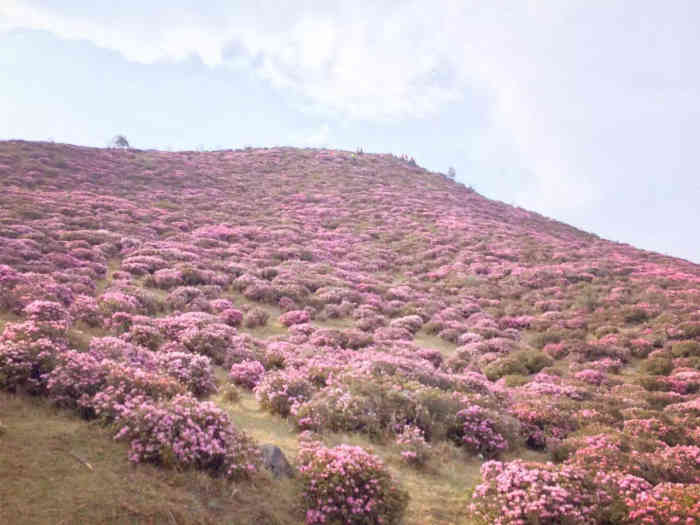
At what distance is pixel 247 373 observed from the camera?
38.0 ft

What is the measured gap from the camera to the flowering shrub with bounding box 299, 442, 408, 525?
649 cm

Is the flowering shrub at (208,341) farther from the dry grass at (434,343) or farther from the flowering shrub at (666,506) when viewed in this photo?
the flowering shrub at (666,506)

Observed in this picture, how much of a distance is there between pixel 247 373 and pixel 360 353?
3734mm

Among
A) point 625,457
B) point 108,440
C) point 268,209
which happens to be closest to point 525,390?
point 625,457

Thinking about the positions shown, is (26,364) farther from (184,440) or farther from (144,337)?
(144,337)

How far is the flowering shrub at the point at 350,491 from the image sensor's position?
6492mm

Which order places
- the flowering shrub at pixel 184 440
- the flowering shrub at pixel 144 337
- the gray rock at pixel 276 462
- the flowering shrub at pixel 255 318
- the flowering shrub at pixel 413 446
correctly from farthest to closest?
the flowering shrub at pixel 255 318 < the flowering shrub at pixel 144 337 < the flowering shrub at pixel 413 446 < the gray rock at pixel 276 462 < the flowering shrub at pixel 184 440

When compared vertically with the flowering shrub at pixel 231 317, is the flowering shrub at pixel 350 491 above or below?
below

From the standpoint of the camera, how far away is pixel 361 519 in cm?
651

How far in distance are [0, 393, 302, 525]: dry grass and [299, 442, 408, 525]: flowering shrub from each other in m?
0.31

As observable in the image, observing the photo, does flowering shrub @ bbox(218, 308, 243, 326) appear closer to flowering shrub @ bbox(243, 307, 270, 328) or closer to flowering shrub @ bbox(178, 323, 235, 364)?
flowering shrub @ bbox(243, 307, 270, 328)

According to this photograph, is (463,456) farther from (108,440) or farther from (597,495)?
(108,440)

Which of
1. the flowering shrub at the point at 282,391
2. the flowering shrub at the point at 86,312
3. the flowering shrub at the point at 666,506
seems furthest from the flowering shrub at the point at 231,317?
the flowering shrub at the point at 666,506

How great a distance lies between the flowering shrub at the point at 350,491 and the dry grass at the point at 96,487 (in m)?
0.31
